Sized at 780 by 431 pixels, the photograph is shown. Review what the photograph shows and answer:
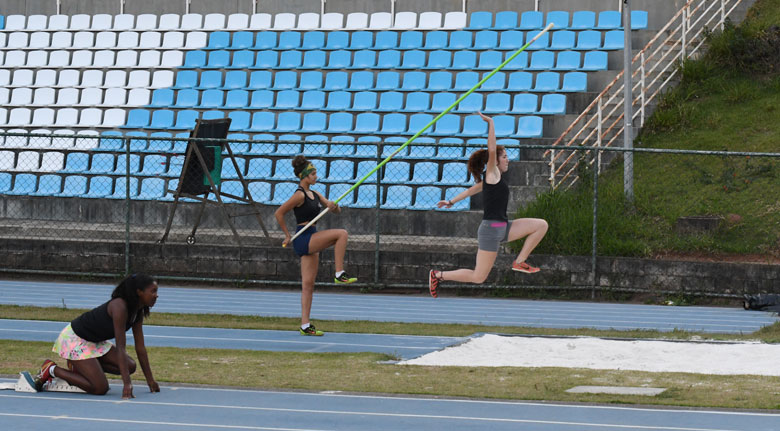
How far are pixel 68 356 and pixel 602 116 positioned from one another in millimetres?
15609

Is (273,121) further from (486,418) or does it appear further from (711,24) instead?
(486,418)

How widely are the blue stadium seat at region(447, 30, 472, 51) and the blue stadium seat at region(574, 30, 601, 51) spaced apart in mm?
2393

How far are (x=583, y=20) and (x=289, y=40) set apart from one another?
22.0ft

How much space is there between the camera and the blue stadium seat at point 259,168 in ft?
72.5

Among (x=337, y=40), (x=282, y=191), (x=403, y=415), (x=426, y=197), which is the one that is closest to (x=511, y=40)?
(x=337, y=40)

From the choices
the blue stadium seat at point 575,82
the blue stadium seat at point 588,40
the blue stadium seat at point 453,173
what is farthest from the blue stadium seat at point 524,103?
the blue stadium seat at point 453,173

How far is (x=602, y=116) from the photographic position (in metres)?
22.7

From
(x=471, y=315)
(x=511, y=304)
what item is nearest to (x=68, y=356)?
(x=471, y=315)

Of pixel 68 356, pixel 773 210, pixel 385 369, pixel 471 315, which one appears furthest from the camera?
pixel 773 210

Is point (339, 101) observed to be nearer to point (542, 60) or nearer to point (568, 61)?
point (542, 60)

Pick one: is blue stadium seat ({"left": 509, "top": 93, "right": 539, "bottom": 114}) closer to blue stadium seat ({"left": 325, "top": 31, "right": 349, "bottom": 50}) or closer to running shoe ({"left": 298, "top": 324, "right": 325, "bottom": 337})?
blue stadium seat ({"left": 325, "top": 31, "right": 349, "bottom": 50})

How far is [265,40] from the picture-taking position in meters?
26.6

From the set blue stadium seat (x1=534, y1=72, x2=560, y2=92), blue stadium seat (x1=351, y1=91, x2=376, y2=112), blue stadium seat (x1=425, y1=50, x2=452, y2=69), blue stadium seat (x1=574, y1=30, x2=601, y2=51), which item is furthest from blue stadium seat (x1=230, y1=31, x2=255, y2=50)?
blue stadium seat (x1=574, y1=30, x2=601, y2=51)

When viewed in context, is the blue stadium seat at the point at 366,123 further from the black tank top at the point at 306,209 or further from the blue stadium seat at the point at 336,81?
the black tank top at the point at 306,209
